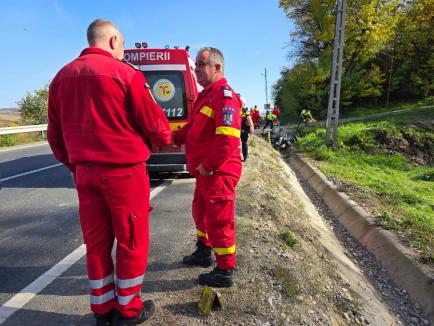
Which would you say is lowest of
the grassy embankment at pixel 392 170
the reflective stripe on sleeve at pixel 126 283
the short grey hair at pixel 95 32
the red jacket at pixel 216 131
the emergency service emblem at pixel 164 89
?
the grassy embankment at pixel 392 170

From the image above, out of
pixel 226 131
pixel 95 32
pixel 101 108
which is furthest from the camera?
pixel 226 131

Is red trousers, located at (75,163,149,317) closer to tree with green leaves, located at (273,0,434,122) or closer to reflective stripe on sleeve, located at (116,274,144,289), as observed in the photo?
reflective stripe on sleeve, located at (116,274,144,289)

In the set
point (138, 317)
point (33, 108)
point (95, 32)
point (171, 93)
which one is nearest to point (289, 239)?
point (138, 317)

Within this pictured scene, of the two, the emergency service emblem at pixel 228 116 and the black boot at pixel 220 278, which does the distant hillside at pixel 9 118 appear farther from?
the emergency service emblem at pixel 228 116

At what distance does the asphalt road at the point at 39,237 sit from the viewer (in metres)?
3.20

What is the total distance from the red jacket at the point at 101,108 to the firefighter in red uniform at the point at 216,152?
0.66 metres

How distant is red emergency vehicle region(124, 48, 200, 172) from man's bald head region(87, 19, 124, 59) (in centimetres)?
454

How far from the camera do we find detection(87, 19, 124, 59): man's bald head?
2.44m

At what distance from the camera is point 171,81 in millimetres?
Result: 7094

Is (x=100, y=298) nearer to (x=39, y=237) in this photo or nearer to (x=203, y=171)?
(x=203, y=171)

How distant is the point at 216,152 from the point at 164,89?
4492mm

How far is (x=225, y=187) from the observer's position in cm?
311

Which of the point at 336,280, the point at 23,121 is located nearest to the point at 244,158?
the point at 336,280

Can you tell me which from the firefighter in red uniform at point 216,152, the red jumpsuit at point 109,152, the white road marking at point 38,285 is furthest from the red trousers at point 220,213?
the white road marking at point 38,285
